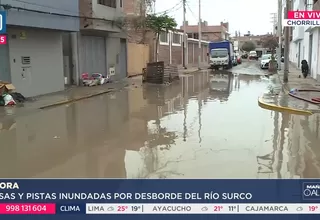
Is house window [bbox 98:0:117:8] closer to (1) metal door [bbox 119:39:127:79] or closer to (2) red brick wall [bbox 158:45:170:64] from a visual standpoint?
(1) metal door [bbox 119:39:127:79]

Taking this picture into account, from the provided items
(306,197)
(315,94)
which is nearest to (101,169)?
(306,197)

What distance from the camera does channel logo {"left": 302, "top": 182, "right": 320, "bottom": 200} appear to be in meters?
4.15

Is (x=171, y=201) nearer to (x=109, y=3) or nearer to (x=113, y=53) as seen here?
(x=109, y=3)

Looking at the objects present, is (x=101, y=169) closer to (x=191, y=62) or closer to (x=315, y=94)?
(x=315, y=94)

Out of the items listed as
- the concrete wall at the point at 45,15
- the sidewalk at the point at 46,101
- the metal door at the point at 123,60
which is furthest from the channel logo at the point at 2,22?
the metal door at the point at 123,60

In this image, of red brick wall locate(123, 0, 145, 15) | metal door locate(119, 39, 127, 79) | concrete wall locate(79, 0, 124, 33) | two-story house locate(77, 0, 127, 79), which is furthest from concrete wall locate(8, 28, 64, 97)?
red brick wall locate(123, 0, 145, 15)

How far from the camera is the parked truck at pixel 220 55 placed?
47.1 metres

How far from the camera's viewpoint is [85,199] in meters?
4.19

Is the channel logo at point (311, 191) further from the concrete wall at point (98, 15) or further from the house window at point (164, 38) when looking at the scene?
the house window at point (164, 38)

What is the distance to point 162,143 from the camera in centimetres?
916

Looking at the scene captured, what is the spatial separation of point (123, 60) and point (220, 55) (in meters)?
17.5

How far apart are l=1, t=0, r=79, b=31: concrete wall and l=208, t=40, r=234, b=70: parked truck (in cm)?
2726

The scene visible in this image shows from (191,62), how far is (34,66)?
4550 centimetres

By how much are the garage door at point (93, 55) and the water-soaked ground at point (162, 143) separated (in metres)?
11.9
